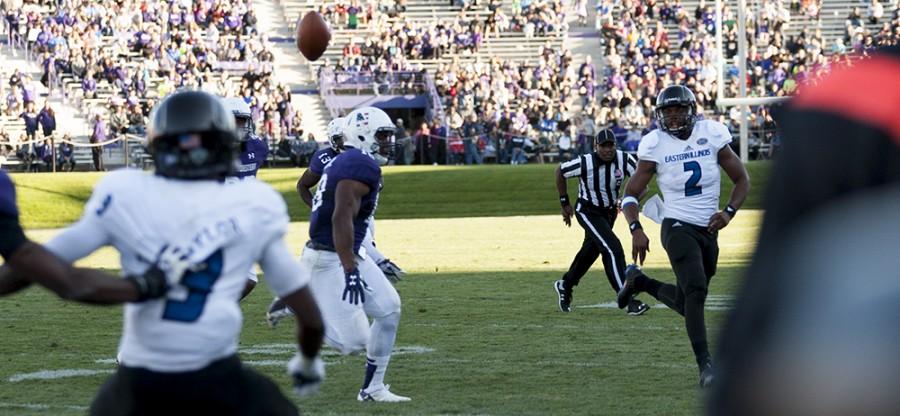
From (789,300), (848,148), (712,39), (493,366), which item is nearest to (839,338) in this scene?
(789,300)

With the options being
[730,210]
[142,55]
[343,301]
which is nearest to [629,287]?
[730,210]

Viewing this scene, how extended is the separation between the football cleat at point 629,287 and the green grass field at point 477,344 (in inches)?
6.4

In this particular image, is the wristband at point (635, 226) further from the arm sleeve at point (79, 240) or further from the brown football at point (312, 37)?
the brown football at point (312, 37)

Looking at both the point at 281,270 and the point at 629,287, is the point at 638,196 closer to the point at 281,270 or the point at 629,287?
the point at 629,287

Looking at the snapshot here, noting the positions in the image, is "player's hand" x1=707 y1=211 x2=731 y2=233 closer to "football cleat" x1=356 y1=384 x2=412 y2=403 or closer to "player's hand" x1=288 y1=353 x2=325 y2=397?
"football cleat" x1=356 y1=384 x2=412 y2=403

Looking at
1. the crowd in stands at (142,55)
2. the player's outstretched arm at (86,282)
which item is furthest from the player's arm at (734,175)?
the crowd in stands at (142,55)

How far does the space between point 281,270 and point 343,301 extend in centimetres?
334

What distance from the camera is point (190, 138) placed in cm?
350

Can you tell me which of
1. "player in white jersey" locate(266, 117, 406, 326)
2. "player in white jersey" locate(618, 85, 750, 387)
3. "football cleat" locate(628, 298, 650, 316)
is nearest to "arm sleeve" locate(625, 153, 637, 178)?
"football cleat" locate(628, 298, 650, 316)

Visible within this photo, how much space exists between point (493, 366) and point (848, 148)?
7.13 meters

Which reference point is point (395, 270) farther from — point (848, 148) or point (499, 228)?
point (499, 228)

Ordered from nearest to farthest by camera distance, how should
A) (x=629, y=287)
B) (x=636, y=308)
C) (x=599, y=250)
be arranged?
(x=629, y=287), (x=636, y=308), (x=599, y=250)

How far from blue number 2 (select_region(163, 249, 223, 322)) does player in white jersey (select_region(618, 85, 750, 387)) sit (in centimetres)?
441

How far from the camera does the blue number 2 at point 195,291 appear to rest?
337 cm
